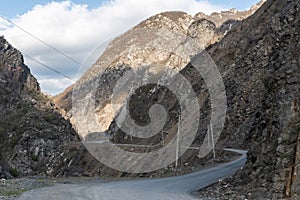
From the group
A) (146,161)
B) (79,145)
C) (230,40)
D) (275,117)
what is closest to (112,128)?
(79,145)

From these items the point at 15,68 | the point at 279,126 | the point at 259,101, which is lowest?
the point at 279,126

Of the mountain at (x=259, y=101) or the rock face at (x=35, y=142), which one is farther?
the rock face at (x=35, y=142)

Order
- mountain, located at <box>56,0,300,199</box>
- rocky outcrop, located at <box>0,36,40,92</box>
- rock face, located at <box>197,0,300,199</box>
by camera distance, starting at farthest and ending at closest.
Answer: rocky outcrop, located at <box>0,36,40,92</box>
mountain, located at <box>56,0,300,199</box>
rock face, located at <box>197,0,300,199</box>

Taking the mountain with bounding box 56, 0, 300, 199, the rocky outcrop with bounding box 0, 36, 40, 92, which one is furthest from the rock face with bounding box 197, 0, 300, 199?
the rocky outcrop with bounding box 0, 36, 40, 92

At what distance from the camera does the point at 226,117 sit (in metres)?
45.2

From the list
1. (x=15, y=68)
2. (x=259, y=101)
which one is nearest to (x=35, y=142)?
(x=15, y=68)

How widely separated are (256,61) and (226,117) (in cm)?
831

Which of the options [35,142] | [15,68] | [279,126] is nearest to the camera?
[279,126]

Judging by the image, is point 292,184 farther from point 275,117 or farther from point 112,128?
point 112,128

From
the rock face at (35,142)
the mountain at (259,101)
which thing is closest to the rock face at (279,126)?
the mountain at (259,101)

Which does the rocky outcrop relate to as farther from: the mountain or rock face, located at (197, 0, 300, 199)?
rock face, located at (197, 0, 300, 199)

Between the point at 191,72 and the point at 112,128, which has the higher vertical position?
the point at 191,72

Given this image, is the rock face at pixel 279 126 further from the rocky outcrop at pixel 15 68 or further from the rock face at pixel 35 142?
the rocky outcrop at pixel 15 68

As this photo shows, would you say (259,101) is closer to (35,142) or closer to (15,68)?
(35,142)
